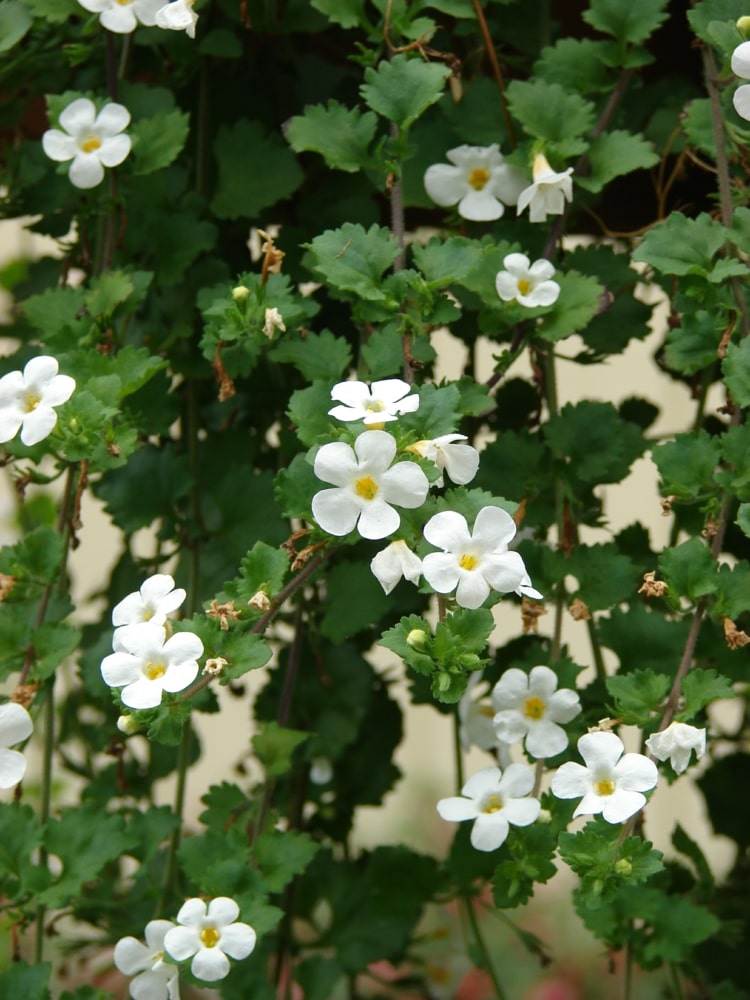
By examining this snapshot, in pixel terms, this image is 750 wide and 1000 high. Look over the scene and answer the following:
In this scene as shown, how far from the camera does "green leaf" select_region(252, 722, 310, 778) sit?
898 mm

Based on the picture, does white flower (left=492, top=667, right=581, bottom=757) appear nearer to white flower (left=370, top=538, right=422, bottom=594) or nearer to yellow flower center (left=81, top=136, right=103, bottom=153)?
white flower (left=370, top=538, right=422, bottom=594)

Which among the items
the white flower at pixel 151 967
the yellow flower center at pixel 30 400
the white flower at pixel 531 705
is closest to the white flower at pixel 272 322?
the yellow flower center at pixel 30 400

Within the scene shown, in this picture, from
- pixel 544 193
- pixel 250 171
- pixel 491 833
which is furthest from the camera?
pixel 250 171

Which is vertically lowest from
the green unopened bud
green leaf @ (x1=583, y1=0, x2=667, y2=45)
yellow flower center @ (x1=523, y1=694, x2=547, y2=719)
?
yellow flower center @ (x1=523, y1=694, x2=547, y2=719)

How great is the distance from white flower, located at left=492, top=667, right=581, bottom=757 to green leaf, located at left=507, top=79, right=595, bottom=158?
349 millimetres

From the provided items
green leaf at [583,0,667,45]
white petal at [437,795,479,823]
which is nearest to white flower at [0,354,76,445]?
white petal at [437,795,479,823]

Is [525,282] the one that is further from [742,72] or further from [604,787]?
[604,787]

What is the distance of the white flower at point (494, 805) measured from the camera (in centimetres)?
77

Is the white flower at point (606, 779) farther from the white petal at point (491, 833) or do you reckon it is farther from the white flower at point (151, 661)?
the white flower at point (151, 661)

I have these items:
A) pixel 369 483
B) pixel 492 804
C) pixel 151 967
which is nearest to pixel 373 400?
pixel 369 483

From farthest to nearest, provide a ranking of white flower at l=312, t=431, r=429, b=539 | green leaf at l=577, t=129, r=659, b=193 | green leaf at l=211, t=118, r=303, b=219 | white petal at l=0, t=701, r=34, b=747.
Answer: green leaf at l=211, t=118, r=303, b=219
green leaf at l=577, t=129, r=659, b=193
white petal at l=0, t=701, r=34, b=747
white flower at l=312, t=431, r=429, b=539

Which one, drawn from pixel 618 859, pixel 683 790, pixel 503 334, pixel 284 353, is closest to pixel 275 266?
pixel 284 353

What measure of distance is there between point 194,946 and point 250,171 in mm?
548

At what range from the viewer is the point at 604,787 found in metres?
0.71
